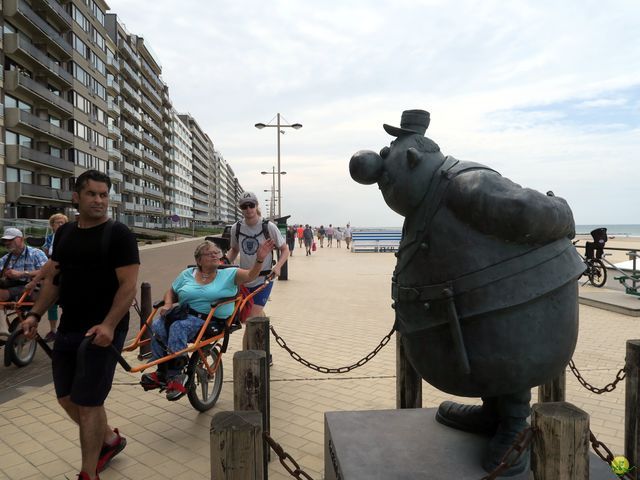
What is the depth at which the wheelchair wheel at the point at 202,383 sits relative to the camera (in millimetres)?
3766

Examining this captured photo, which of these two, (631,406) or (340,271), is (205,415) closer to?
(631,406)

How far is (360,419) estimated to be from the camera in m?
2.89

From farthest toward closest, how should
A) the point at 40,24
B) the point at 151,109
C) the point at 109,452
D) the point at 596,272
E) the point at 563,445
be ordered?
the point at 151,109 < the point at 40,24 < the point at 596,272 < the point at 109,452 < the point at 563,445

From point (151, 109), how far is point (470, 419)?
6928 cm

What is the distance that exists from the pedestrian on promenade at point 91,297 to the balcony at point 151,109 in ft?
213

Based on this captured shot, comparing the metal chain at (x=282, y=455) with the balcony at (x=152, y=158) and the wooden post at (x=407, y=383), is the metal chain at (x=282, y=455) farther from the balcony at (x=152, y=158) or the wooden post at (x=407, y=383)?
the balcony at (x=152, y=158)

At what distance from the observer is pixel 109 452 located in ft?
10.6

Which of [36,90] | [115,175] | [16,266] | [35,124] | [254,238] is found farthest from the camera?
[115,175]

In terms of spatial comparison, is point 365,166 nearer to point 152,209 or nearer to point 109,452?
point 109,452

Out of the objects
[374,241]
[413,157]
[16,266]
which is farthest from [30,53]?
[413,157]

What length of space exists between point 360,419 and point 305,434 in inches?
37.5

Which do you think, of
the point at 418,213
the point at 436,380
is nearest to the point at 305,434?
the point at 436,380

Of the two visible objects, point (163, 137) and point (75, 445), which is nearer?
point (75, 445)

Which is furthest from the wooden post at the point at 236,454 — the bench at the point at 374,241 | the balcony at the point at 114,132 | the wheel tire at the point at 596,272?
the balcony at the point at 114,132
